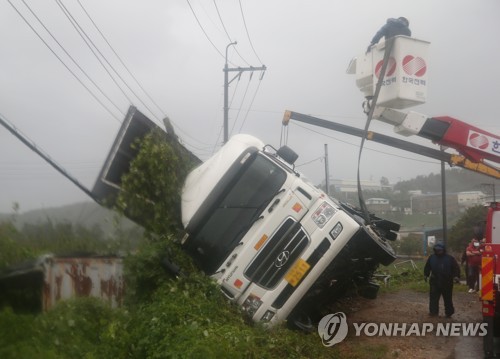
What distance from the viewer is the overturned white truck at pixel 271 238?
592 centimetres

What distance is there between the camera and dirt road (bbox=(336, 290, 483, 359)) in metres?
6.23

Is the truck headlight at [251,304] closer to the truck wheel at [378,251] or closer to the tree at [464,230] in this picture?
the truck wheel at [378,251]

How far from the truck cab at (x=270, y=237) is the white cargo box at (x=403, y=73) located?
1.77 metres

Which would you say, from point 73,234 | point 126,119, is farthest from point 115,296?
point 126,119

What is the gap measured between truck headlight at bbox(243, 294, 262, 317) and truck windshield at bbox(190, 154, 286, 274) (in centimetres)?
56

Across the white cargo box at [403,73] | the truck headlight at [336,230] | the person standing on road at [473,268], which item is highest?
the white cargo box at [403,73]

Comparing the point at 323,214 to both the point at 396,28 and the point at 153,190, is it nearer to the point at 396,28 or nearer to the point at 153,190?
the point at 153,190

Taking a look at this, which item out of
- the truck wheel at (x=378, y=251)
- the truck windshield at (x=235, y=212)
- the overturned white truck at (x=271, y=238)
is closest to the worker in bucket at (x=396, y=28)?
the overturned white truck at (x=271, y=238)

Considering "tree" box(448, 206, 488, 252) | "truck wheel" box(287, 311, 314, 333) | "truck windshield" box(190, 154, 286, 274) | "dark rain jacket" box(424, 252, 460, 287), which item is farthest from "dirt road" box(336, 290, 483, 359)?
"tree" box(448, 206, 488, 252)

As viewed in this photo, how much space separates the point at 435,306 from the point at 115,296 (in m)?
5.12

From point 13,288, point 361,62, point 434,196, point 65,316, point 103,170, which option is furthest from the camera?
point 434,196

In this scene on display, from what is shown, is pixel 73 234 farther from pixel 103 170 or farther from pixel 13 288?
pixel 103 170

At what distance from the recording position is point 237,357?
4.34m

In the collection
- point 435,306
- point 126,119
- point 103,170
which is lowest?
point 435,306
